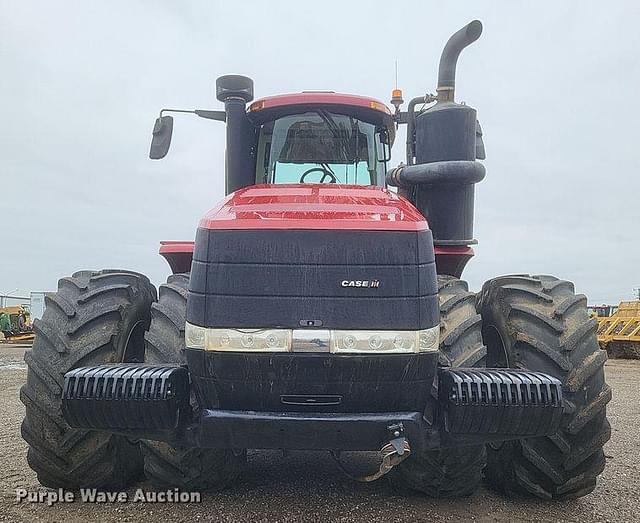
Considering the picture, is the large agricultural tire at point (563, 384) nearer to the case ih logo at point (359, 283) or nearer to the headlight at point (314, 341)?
the headlight at point (314, 341)

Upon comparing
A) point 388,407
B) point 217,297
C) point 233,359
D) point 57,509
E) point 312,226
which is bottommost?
point 57,509

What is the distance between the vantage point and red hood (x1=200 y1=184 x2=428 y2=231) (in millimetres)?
2895

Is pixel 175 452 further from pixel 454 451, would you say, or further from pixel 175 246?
pixel 175 246

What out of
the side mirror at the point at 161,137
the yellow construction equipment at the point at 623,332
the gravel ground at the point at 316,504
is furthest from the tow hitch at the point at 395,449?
the yellow construction equipment at the point at 623,332

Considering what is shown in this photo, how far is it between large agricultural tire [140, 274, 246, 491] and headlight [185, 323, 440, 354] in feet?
1.54

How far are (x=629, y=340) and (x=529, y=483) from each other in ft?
44.8

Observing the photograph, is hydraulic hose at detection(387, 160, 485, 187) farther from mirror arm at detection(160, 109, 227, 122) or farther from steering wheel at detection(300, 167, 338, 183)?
mirror arm at detection(160, 109, 227, 122)

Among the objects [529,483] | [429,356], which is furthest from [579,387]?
[429,356]

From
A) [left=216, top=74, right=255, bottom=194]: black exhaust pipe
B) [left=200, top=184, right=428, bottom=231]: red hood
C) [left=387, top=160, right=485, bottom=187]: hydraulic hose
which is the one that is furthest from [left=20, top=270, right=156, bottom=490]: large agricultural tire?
[left=387, top=160, right=485, bottom=187]: hydraulic hose

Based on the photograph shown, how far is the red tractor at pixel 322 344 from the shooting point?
2.80 meters

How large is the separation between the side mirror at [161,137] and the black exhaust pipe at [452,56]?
7.05ft

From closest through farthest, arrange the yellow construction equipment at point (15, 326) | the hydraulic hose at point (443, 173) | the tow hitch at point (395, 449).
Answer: the tow hitch at point (395, 449) < the hydraulic hose at point (443, 173) < the yellow construction equipment at point (15, 326)

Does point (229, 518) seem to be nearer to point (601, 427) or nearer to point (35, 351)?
point (35, 351)

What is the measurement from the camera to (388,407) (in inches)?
114
